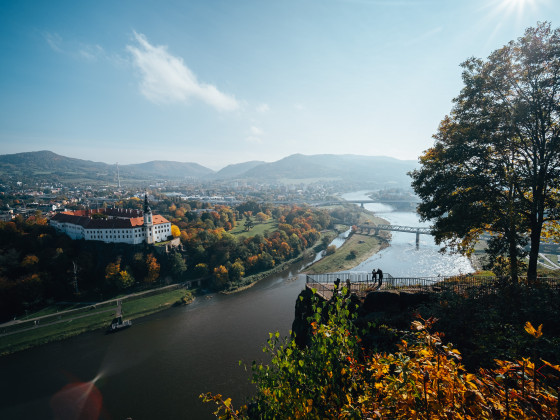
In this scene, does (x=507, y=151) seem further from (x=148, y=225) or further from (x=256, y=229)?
(x=256, y=229)

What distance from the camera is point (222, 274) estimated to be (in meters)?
34.3

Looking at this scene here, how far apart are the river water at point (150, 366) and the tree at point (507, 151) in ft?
50.0

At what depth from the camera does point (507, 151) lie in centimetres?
917

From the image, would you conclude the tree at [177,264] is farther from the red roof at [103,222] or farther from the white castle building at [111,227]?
the red roof at [103,222]

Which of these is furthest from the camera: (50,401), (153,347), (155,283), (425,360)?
(155,283)

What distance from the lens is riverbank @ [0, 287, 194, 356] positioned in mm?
22078

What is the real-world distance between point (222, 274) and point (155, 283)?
8514 millimetres

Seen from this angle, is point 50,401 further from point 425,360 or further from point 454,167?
point 454,167

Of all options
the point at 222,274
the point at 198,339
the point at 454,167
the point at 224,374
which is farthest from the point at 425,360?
Answer: the point at 222,274

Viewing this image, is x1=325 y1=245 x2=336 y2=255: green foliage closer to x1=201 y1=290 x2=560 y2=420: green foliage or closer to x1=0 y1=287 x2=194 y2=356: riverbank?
x1=0 y1=287 x2=194 y2=356: riverbank

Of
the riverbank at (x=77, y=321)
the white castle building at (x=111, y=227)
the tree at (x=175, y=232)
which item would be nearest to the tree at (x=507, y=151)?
the riverbank at (x=77, y=321)

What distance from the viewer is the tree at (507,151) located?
8.25 meters

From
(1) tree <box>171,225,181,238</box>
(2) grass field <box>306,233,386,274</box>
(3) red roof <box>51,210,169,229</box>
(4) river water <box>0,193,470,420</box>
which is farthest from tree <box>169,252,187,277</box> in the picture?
(2) grass field <box>306,233,386,274</box>

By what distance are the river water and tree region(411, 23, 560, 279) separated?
15234 millimetres
